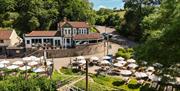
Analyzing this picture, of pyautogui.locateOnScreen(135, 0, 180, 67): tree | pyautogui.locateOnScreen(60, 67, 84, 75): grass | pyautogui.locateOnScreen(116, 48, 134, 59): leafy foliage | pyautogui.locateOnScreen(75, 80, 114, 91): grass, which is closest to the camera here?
pyautogui.locateOnScreen(135, 0, 180, 67): tree

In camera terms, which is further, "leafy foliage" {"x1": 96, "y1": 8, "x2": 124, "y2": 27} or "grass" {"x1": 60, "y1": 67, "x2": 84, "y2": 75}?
"leafy foliage" {"x1": 96, "y1": 8, "x2": 124, "y2": 27}

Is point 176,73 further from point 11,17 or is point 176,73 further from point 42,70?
point 11,17

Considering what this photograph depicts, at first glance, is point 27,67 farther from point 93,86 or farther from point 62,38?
point 62,38

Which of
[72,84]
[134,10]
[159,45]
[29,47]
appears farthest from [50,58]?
[159,45]

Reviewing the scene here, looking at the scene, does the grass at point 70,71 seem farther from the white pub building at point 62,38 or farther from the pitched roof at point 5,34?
the pitched roof at point 5,34

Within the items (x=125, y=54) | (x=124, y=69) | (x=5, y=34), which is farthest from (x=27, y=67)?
(x=5, y=34)

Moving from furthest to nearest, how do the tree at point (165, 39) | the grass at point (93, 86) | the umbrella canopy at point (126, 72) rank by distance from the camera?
the umbrella canopy at point (126, 72)
the grass at point (93, 86)
the tree at point (165, 39)

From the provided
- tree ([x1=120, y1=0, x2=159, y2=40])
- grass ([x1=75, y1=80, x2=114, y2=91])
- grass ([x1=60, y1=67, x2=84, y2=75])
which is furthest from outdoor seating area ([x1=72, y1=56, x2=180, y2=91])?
tree ([x1=120, y1=0, x2=159, y2=40])

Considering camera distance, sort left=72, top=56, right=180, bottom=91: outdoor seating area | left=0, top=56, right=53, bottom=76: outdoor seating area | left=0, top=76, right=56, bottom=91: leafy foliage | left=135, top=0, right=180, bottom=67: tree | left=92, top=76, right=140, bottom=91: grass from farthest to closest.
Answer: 1. left=0, top=56, right=53, bottom=76: outdoor seating area
2. left=72, top=56, right=180, bottom=91: outdoor seating area
3. left=92, top=76, right=140, bottom=91: grass
4. left=0, top=76, right=56, bottom=91: leafy foliage
5. left=135, top=0, right=180, bottom=67: tree

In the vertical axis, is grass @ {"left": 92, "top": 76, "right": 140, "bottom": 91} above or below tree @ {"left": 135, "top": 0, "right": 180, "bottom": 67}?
below

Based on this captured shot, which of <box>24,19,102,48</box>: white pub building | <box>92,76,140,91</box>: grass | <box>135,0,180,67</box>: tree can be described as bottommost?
<box>92,76,140,91</box>: grass

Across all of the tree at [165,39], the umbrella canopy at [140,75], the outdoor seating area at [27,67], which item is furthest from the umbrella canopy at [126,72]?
the tree at [165,39]

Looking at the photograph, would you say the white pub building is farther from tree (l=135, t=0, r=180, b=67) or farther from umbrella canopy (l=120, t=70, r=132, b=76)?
tree (l=135, t=0, r=180, b=67)
